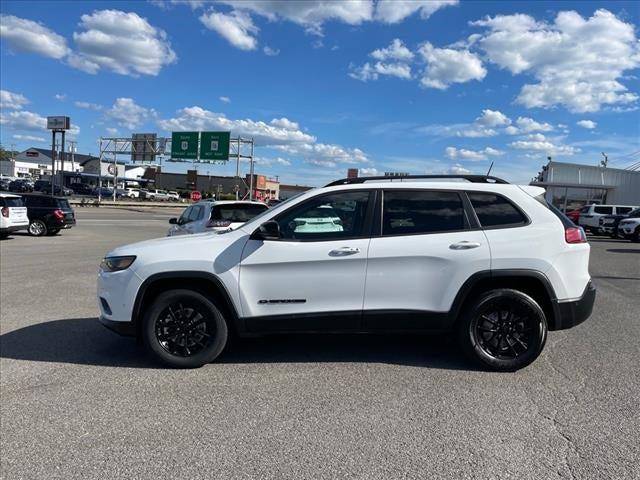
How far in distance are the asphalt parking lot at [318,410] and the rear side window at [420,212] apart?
132cm

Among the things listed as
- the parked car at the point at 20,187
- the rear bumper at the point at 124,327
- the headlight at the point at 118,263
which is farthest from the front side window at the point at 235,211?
the parked car at the point at 20,187

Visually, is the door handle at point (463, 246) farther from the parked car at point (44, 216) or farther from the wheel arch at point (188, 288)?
the parked car at point (44, 216)

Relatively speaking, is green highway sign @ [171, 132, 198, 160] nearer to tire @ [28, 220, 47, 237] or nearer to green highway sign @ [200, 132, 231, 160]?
green highway sign @ [200, 132, 231, 160]

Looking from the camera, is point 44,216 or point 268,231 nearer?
point 268,231

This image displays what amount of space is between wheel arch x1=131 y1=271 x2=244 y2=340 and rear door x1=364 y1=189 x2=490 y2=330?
4.12 ft

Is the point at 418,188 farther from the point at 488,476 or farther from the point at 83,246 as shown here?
the point at 83,246

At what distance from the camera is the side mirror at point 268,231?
467cm

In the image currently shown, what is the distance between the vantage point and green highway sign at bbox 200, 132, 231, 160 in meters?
45.4

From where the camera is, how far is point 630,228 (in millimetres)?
24516

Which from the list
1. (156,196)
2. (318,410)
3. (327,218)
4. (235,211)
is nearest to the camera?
(318,410)

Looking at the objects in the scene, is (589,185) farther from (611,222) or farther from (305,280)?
(305,280)

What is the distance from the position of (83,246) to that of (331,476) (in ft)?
50.1

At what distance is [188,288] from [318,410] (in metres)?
1.71

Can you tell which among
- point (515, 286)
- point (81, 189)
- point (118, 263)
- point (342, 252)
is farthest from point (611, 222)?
point (81, 189)
